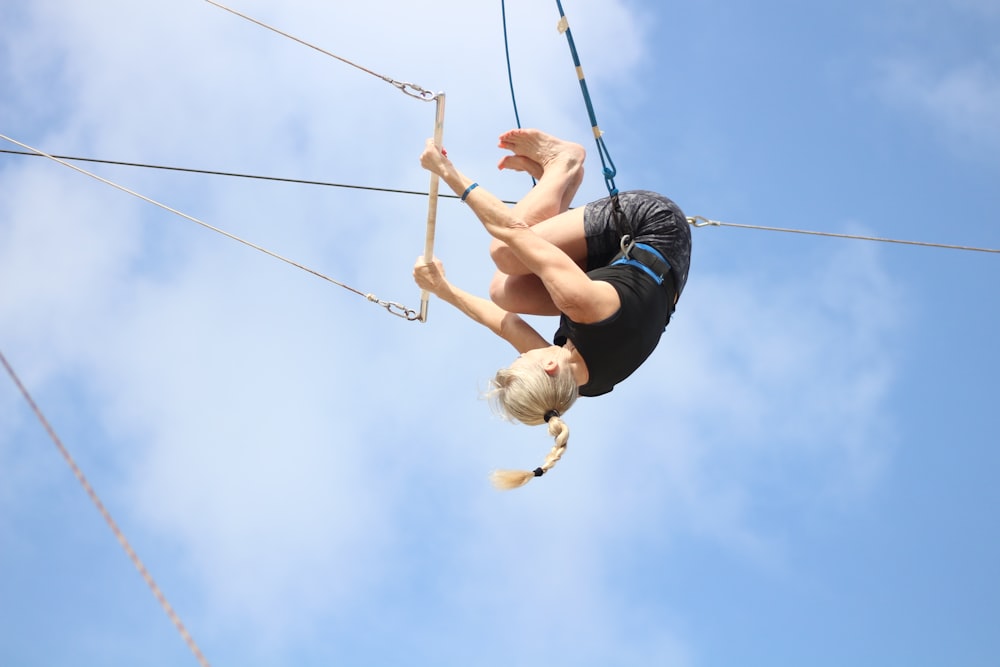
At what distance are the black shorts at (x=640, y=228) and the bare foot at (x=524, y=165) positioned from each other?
422 mm

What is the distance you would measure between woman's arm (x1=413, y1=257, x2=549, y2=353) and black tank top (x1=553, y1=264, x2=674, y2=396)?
28 cm

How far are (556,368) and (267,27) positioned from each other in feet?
6.64

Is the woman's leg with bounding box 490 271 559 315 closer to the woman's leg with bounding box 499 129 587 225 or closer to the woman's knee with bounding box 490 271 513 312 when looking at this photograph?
the woman's knee with bounding box 490 271 513 312

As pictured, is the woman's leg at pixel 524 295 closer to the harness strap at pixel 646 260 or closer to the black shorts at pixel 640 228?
the black shorts at pixel 640 228

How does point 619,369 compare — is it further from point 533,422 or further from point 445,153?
point 445,153

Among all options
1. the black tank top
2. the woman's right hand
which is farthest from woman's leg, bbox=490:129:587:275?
the woman's right hand

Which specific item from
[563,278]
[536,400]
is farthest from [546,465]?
[563,278]

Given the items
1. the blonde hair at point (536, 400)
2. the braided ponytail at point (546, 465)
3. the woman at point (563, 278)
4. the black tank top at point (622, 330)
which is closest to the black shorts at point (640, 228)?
the woman at point (563, 278)

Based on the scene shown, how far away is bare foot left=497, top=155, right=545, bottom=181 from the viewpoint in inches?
189

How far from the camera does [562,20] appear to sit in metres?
4.26

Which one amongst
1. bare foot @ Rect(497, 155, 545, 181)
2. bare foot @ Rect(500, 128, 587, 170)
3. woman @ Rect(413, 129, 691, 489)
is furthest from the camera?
bare foot @ Rect(497, 155, 545, 181)

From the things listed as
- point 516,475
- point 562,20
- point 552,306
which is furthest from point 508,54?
point 516,475

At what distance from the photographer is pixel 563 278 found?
13.1 feet

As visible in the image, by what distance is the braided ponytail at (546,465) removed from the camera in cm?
416
